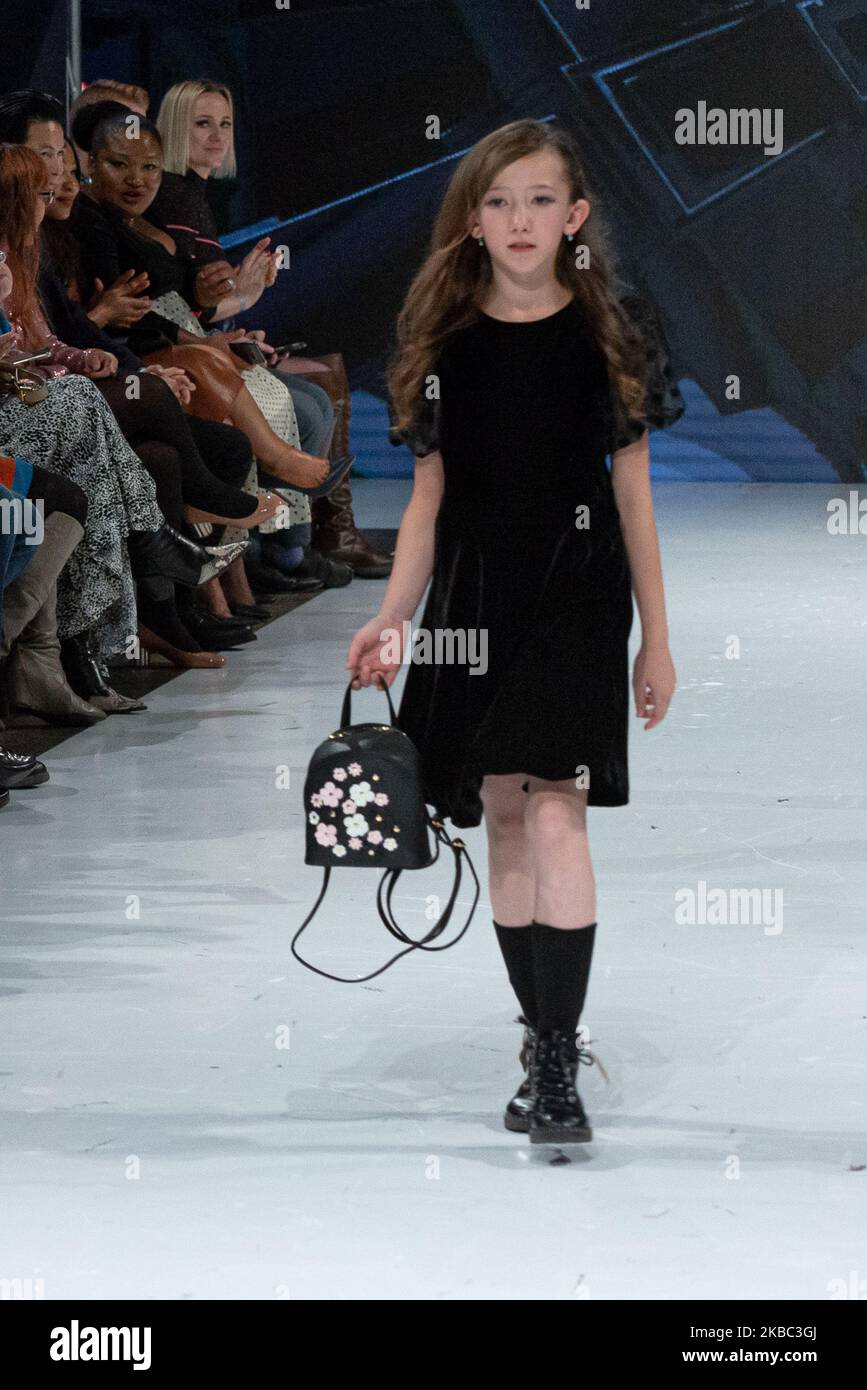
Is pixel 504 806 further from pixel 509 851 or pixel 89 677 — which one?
pixel 89 677

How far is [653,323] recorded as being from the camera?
212 cm

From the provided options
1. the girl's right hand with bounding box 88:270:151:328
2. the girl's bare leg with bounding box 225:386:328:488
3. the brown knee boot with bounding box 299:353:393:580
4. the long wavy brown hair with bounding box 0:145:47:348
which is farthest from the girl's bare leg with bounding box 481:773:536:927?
the brown knee boot with bounding box 299:353:393:580

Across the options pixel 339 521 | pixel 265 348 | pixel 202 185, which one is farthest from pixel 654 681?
pixel 339 521

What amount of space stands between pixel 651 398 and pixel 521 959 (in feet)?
2.02

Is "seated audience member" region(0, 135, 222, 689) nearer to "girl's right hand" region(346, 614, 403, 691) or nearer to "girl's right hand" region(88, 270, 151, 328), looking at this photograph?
"girl's right hand" region(88, 270, 151, 328)

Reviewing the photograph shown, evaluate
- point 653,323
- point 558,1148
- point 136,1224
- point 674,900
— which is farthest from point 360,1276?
point 674,900

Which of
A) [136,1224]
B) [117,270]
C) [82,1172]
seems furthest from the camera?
[117,270]

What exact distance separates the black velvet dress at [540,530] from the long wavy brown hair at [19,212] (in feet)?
7.45

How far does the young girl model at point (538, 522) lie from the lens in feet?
6.83

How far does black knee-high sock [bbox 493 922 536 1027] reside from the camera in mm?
2197

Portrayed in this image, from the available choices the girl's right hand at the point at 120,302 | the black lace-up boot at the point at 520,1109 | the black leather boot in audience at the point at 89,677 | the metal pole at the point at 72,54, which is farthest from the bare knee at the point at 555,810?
the metal pole at the point at 72,54

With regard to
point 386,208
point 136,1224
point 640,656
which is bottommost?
point 136,1224

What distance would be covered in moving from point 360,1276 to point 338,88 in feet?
28.1

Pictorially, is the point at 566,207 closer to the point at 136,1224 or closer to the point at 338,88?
the point at 136,1224
